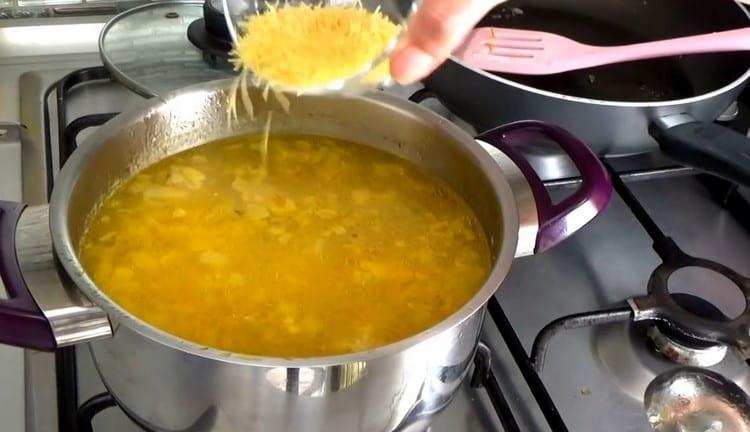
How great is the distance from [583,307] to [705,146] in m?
0.18

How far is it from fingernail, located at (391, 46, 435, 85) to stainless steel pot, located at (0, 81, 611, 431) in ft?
0.40

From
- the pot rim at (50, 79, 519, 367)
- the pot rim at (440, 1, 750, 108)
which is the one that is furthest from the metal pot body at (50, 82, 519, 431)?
the pot rim at (440, 1, 750, 108)

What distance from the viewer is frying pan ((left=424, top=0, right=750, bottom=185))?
83 cm

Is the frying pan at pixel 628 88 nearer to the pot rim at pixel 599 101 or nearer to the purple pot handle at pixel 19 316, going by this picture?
the pot rim at pixel 599 101

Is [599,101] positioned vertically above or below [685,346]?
above

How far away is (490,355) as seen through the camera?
29.3 inches

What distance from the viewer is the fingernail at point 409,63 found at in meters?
0.63

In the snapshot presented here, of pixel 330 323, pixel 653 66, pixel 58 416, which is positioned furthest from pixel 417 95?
pixel 58 416

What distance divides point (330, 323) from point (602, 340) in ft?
0.88

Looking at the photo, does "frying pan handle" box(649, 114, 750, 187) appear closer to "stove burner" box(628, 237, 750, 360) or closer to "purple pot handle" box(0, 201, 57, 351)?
"stove burner" box(628, 237, 750, 360)

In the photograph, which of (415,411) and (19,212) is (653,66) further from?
(19,212)

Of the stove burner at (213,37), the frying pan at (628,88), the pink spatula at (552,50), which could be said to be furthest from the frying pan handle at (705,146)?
the stove burner at (213,37)

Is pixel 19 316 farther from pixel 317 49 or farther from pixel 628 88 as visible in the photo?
pixel 628 88

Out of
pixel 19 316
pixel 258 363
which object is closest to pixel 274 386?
pixel 258 363
